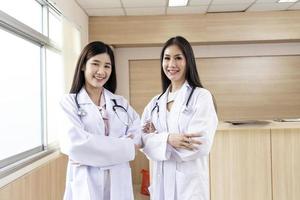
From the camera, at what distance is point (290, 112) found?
17.2ft

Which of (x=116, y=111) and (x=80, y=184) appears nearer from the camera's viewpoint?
(x=80, y=184)

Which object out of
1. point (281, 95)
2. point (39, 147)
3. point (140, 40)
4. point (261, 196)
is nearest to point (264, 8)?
point (281, 95)

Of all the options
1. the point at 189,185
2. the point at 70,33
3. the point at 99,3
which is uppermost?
the point at 99,3

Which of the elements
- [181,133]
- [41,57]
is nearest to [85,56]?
[181,133]

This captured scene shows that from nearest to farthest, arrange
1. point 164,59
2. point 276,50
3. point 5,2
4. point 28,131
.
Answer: point 164,59 < point 5,2 < point 28,131 < point 276,50

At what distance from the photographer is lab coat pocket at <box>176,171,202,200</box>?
1.69 metres

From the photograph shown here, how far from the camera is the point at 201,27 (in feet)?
15.6

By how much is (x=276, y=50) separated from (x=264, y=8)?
0.89m

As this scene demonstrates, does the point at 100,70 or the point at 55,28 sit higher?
the point at 55,28

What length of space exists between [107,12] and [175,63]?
3099mm

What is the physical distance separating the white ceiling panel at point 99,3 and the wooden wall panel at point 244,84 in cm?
120

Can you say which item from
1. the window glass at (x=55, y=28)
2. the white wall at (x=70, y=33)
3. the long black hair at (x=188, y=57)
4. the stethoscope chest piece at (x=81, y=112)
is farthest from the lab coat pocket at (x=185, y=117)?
the window glass at (x=55, y=28)

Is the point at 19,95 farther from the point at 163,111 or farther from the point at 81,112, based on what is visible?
the point at 163,111

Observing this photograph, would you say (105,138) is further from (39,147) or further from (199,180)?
(39,147)
